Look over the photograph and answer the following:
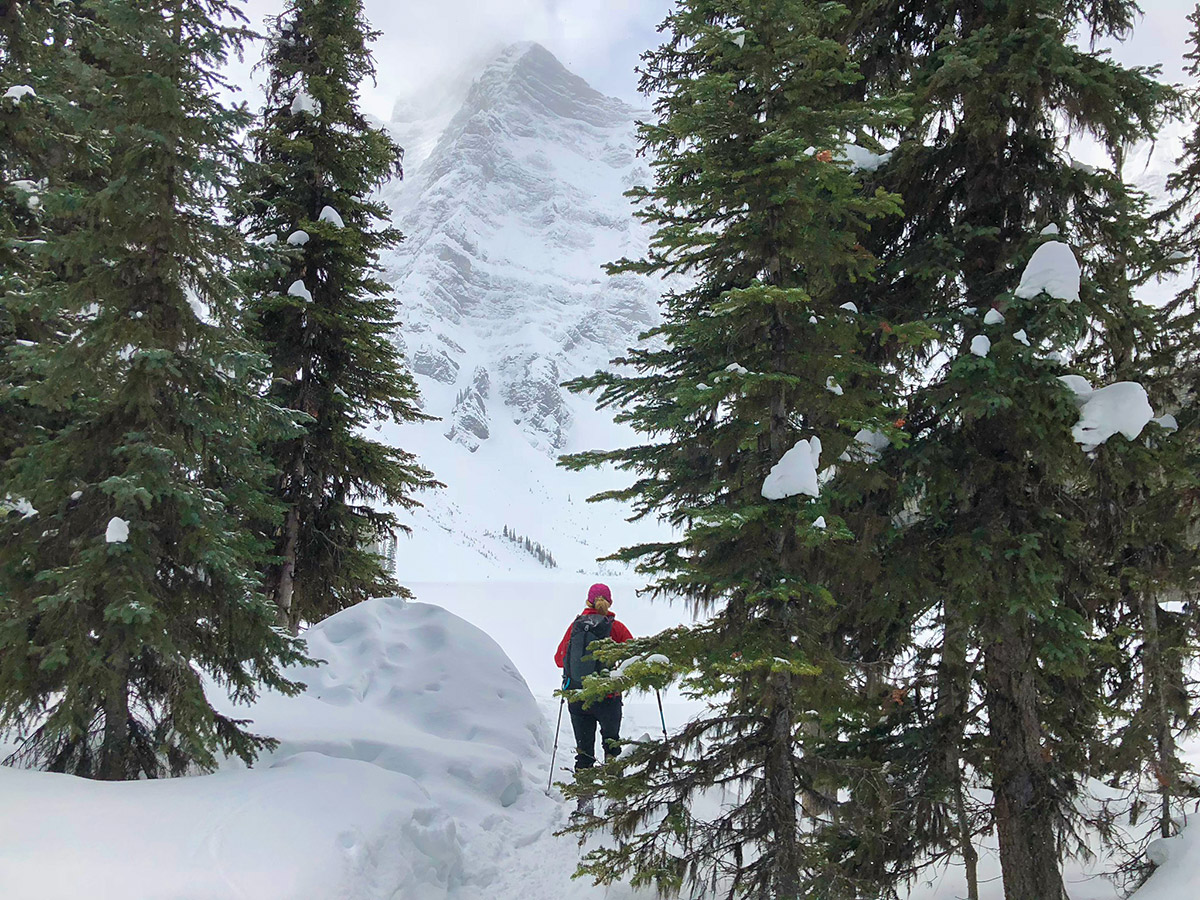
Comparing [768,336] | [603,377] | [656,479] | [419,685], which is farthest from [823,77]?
[419,685]

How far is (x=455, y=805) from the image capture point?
748 cm

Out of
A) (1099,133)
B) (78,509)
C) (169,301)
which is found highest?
(1099,133)

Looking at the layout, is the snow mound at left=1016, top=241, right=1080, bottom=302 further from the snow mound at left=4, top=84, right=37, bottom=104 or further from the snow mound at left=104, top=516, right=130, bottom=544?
the snow mound at left=4, top=84, right=37, bottom=104

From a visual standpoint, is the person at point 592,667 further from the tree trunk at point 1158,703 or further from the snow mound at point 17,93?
the snow mound at point 17,93

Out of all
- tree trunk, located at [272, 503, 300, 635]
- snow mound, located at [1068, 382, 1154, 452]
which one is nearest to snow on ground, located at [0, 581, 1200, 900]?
tree trunk, located at [272, 503, 300, 635]

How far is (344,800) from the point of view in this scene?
5.66m

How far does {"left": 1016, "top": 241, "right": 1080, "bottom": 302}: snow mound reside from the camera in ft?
16.6

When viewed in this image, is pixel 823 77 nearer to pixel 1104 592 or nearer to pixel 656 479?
pixel 656 479

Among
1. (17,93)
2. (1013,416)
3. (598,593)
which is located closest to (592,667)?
(598,593)

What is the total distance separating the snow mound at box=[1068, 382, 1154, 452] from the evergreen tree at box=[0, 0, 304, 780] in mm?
6649

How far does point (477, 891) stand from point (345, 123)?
42.2 ft

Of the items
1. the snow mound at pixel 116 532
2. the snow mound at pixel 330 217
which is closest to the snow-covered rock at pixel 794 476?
the snow mound at pixel 116 532

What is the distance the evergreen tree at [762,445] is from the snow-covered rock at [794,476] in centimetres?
1

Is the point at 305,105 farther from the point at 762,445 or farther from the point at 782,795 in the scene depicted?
the point at 782,795
